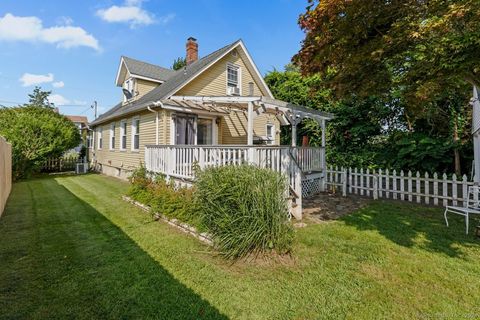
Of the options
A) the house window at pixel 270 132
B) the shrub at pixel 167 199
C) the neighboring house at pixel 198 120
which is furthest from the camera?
the house window at pixel 270 132

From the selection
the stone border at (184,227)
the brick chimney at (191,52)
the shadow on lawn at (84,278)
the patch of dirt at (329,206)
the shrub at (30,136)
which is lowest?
the shadow on lawn at (84,278)

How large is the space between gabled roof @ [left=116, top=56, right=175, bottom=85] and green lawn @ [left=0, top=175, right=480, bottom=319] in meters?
10.8

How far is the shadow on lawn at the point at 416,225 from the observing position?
15.0ft

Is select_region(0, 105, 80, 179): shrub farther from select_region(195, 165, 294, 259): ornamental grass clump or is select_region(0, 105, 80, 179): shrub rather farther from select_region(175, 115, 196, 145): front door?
select_region(195, 165, 294, 259): ornamental grass clump

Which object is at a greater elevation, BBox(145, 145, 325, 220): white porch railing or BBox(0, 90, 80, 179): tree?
BBox(0, 90, 80, 179): tree

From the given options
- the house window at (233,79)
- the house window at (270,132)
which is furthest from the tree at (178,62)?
the house window at (270,132)

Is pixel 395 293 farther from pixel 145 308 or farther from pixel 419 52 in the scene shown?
pixel 419 52

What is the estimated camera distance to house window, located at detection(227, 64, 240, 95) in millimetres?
13234

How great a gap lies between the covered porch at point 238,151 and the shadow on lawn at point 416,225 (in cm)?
173

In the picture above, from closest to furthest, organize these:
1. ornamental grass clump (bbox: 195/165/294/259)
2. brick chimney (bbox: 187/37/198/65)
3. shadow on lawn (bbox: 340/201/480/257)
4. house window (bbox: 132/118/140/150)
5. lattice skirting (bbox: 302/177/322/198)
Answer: ornamental grass clump (bbox: 195/165/294/259) → shadow on lawn (bbox: 340/201/480/257) → lattice skirting (bbox: 302/177/322/198) → house window (bbox: 132/118/140/150) → brick chimney (bbox: 187/37/198/65)

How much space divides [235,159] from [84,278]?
389 cm

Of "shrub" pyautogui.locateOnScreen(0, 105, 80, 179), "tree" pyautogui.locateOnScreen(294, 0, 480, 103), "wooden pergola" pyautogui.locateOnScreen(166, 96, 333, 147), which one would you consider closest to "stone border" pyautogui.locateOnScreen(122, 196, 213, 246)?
"wooden pergola" pyautogui.locateOnScreen(166, 96, 333, 147)

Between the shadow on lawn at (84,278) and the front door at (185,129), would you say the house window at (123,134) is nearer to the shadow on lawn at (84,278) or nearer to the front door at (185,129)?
the front door at (185,129)

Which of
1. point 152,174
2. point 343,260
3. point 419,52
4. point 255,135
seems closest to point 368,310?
point 343,260
